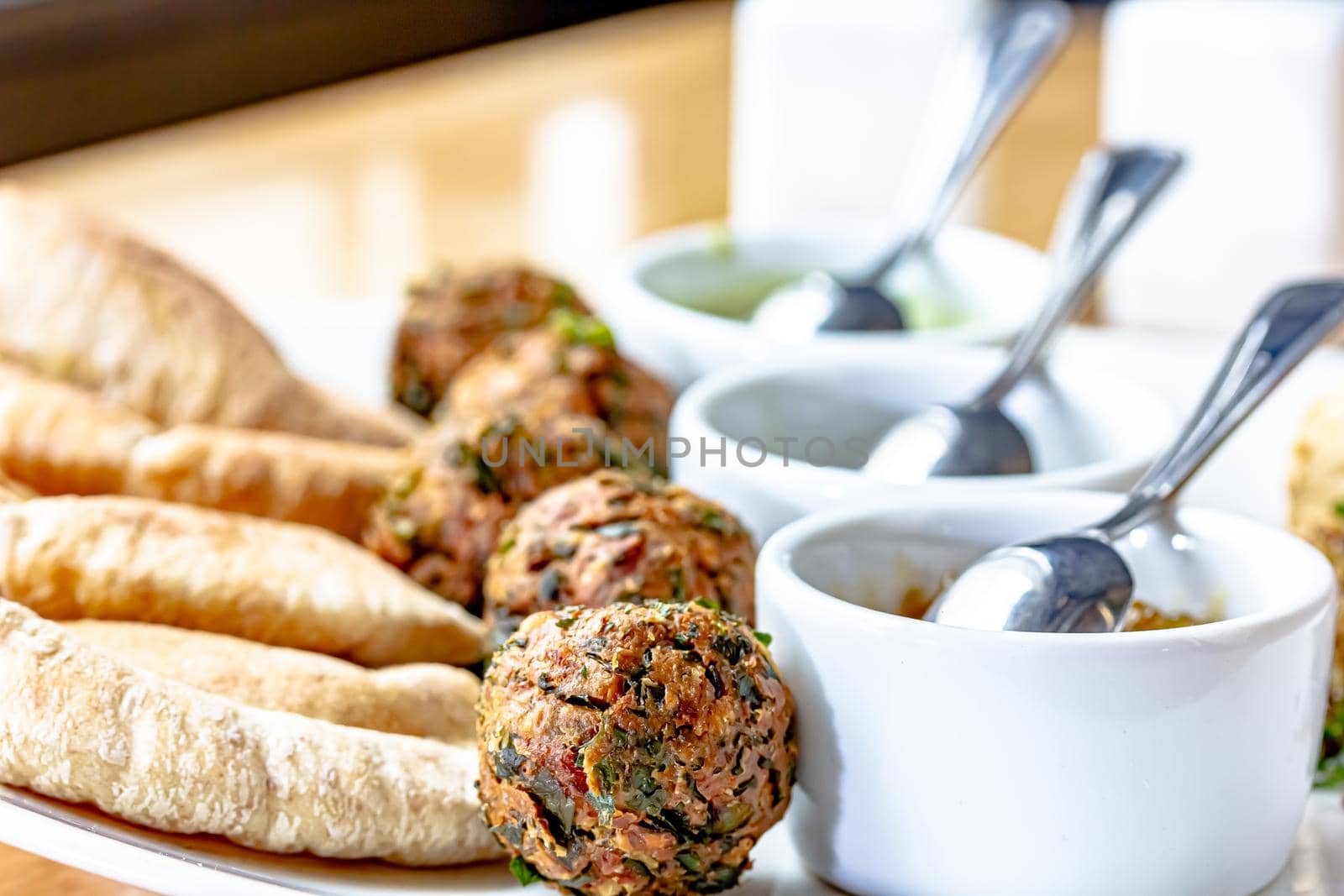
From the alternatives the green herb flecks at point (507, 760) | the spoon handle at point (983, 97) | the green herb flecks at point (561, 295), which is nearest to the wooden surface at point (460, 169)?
the spoon handle at point (983, 97)

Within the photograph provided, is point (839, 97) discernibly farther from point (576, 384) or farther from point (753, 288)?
point (576, 384)

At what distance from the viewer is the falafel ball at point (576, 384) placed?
6.97ft

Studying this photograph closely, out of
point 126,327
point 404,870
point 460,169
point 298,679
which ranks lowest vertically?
point 460,169

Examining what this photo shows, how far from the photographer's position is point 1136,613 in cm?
167

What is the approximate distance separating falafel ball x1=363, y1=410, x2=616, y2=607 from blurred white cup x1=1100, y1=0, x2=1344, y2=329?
1758mm

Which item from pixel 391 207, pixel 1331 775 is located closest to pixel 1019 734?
pixel 1331 775

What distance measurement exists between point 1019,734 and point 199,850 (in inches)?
26.8

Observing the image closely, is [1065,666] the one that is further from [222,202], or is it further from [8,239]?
[222,202]

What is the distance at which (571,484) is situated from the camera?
5.77 ft

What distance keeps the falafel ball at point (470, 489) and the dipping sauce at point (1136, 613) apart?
0.41 m

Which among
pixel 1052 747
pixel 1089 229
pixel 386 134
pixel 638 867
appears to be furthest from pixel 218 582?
pixel 386 134

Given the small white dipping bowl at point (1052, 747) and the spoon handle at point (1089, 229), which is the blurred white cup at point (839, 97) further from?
the small white dipping bowl at point (1052, 747)

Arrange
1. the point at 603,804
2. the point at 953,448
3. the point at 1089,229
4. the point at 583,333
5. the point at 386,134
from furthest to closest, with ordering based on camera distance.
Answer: the point at 386,134
the point at 1089,229
the point at 583,333
the point at 953,448
the point at 603,804

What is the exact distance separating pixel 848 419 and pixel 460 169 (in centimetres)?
258
